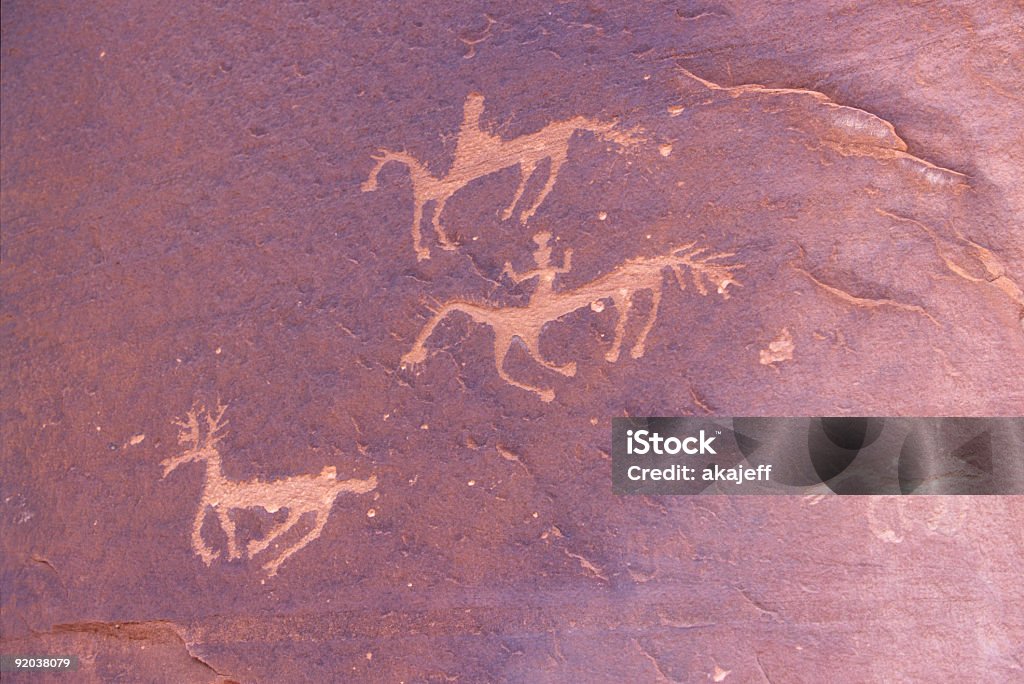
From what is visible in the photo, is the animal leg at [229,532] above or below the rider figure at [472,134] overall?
below

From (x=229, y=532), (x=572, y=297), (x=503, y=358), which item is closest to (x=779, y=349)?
(x=572, y=297)

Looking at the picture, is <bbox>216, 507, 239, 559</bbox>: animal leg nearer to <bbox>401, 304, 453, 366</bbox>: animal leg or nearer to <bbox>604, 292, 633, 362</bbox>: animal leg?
<bbox>401, 304, 453, 366</bbox>: animal leg

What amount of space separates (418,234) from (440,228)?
0.18 feet

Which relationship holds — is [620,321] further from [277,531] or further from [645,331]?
[277,531]

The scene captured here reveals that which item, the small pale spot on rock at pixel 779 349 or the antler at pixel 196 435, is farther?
the antler at pixel 196 435

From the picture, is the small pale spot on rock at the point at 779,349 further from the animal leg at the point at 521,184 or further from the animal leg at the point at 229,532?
the animal leg at the point at 229,532

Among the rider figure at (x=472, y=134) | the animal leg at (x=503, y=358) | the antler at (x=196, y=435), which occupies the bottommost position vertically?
the antler at (x=196, y=435)

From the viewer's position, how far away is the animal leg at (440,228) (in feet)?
5.50

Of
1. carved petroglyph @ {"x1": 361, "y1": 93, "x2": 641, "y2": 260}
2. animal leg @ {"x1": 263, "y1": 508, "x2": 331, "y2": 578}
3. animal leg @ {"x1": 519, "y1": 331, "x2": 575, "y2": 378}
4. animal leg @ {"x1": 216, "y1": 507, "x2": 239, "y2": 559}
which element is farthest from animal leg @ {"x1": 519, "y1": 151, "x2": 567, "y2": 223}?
animal leg @ {"x1": 216, "y1": 507, "x2": 239, "y2": 559}

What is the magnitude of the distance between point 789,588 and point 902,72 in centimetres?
117

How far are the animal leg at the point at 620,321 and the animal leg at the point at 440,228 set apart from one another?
1.33 ft

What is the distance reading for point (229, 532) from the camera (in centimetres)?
166

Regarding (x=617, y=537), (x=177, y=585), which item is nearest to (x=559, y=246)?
(x=617, y=537)

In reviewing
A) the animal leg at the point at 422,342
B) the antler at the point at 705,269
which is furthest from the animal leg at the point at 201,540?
the antler at the point at 705,269
